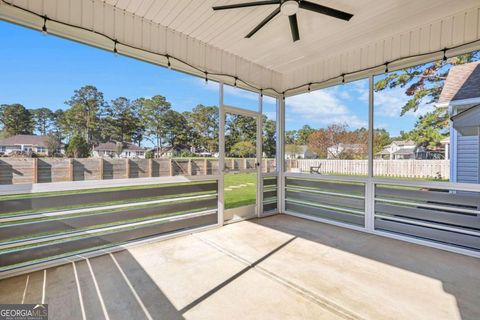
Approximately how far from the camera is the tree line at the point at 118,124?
2531 millimetres

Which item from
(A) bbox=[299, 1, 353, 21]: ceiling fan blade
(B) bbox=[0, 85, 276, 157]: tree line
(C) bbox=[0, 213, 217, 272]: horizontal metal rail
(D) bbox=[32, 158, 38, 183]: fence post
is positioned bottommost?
(C) bbox=[0, 213, 217, 272]: horizontal metal rail

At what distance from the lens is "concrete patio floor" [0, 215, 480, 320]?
1810 mm

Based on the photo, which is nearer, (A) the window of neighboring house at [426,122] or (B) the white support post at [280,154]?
(A) the window of neighboring house at [426,122]

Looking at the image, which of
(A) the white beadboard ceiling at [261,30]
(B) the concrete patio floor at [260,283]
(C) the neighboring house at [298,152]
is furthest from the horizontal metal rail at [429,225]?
(A) the white beadboard ceiling at [261,30]

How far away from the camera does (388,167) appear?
3555 millimetres

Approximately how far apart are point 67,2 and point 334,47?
3.68 metres

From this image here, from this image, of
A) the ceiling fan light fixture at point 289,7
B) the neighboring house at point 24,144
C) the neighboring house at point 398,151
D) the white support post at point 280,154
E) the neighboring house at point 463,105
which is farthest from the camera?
the white support post at point 280,154

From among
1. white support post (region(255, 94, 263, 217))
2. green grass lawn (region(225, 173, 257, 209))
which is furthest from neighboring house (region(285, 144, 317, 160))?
green grass lawn (region(225, 173, 257, 209))

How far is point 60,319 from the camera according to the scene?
5.60 feet

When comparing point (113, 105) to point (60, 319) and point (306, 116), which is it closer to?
point (60, 319)

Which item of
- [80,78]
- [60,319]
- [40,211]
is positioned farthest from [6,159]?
[60,319]

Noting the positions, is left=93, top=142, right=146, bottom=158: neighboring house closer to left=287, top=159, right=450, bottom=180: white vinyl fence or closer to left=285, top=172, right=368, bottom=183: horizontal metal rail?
left=285, top=172, right=368, bottom=183: horizontal metal rail

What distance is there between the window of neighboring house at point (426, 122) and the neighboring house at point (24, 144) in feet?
15.1

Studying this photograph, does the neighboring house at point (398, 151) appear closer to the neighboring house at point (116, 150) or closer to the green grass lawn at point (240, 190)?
the green grass lawn at point (240, 190)
